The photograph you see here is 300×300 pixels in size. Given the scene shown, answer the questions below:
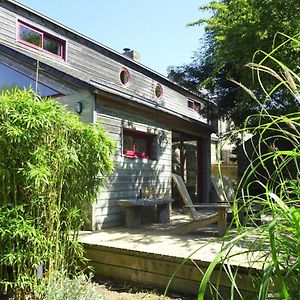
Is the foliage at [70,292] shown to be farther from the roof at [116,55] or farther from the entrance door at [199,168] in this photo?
the roof at [116,55]

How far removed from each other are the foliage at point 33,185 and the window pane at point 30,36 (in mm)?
7363

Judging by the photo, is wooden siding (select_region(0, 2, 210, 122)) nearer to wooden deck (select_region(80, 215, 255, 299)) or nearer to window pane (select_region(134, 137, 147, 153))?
window pane (select_region(134, 137, 147, 153))

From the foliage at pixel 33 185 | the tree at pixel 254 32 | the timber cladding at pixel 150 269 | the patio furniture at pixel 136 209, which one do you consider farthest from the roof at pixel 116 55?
the timber cladding at pixel 150 269

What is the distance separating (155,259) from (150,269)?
0.15m

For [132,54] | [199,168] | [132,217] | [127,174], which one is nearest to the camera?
[132,217]

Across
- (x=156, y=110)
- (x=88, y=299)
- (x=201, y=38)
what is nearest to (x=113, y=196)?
(x=156, y=110)

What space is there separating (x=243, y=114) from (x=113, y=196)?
6.61 meters

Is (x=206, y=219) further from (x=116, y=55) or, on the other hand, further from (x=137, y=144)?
(x=116, y=55)

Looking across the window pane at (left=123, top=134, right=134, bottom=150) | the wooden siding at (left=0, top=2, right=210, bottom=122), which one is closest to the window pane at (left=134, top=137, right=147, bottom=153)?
the window pane at (left=123, top=134, right=134, bottom=150)

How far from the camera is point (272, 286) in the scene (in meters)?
1.31

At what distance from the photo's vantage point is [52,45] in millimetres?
11102

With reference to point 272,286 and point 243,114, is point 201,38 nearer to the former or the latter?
point 243,114

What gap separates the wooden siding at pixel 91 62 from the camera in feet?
31.3

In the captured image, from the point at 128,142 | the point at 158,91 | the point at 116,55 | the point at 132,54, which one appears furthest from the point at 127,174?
the point at 132,54
